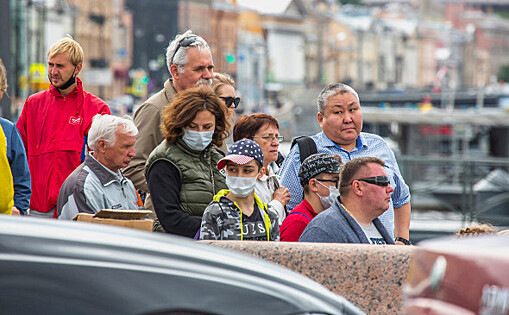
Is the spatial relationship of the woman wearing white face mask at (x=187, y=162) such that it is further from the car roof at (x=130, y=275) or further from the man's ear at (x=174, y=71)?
the car roof at (x=130, y=275)

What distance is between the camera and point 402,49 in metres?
169

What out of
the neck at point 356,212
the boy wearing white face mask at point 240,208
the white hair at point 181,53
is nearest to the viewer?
the boy wearing white face mask at point 240,208

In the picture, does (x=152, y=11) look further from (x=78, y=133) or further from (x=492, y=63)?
(x=492, y=63)

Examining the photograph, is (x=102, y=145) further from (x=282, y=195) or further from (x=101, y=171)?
(x=282, y=195)

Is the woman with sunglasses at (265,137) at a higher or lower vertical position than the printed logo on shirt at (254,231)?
higher

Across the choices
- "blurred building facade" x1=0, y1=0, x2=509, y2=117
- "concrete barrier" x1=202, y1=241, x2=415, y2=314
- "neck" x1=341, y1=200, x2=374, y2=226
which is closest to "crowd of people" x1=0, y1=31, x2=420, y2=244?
"neck" x1=341, y1=200, x2=374, y2=226

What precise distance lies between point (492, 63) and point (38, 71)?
180406 mm

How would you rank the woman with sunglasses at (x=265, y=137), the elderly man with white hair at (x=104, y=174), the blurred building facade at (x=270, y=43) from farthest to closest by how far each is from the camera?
the blurred building facade at (x=270, y=43), the woman with sunglasses at (x=265, y=137), the elderly man with white hair at (x=104, y=174)

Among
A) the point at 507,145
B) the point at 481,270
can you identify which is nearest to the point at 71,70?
the point at 481,270

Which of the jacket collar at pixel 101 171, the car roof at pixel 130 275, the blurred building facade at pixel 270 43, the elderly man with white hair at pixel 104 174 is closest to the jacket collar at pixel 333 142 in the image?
the elderly man with white hair at pixel 104 174

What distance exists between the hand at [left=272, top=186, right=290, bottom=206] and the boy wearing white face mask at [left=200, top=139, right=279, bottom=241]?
47 centimetres

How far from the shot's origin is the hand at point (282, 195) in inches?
245

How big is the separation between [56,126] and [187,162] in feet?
3.89

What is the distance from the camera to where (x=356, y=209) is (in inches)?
219
